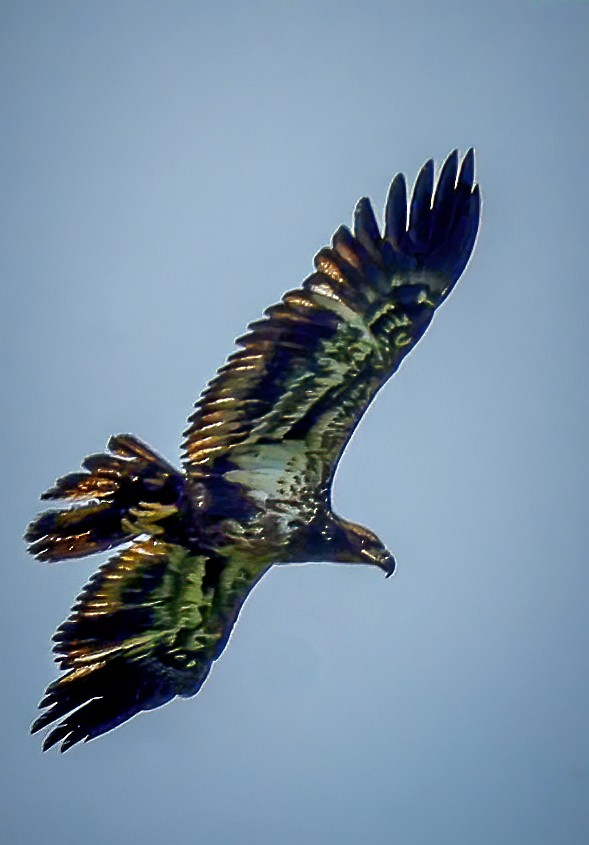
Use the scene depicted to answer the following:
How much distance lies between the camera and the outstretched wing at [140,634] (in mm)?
10719

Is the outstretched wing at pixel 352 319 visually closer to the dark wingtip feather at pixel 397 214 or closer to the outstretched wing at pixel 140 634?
the dark wingtip feather at pixel 397 214

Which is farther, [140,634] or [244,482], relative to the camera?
[140,634]

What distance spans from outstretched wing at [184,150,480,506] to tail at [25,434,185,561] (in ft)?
1.17

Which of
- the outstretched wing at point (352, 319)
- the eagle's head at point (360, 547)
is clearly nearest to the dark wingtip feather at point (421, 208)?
the outstretched wing at point (352, 319)

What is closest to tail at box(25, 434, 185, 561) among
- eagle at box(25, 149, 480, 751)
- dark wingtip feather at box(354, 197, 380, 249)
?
eagle at box(25, 149, 480, 751)

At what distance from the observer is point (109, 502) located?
10.3m

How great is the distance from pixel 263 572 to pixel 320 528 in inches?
24.0

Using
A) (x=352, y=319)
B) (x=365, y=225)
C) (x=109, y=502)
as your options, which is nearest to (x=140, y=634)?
(x=109, y=502)

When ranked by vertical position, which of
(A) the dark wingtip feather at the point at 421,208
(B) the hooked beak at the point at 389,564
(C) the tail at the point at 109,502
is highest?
(A) the dark wingtip feather at the point at 421,208

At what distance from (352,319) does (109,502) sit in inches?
76.3

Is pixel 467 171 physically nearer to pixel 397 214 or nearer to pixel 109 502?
pixel 397 214

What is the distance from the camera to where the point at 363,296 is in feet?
32.5

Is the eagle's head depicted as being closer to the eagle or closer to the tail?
the eagle

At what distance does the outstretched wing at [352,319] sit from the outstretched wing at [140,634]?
3.63 ft
